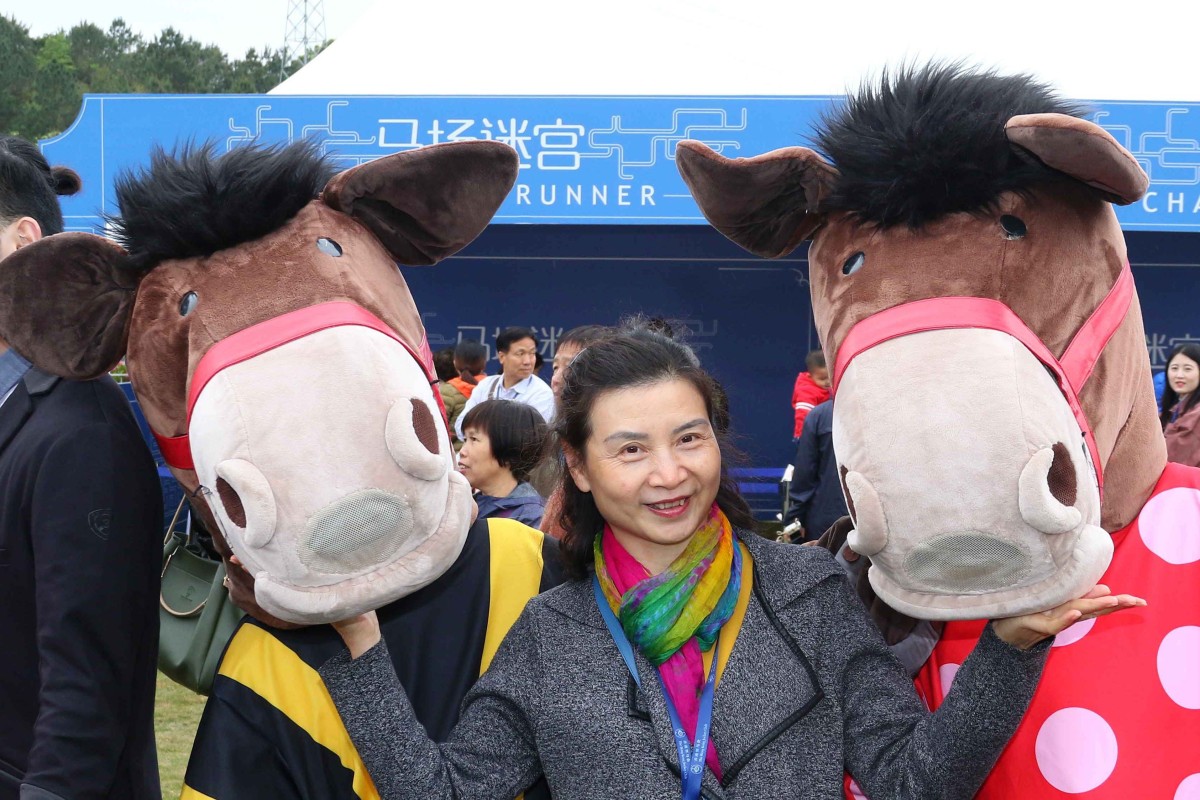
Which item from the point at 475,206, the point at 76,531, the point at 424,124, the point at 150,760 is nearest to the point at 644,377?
the point at 475,206

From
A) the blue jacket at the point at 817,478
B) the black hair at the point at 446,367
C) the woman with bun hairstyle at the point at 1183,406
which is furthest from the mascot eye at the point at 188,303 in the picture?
the black hair at the point at 446,367

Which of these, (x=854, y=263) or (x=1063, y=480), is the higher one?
(x=854, y=263)

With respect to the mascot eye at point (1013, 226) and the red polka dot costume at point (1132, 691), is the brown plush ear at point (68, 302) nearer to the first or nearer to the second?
the mascot eye at point (1013, 226)

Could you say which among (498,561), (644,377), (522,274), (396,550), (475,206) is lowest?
(522,274)

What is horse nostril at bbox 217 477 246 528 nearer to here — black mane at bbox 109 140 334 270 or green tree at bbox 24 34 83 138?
black mane at bbox 109 140 334 270

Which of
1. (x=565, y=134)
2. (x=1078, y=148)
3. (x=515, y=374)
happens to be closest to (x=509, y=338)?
(x=515, y=374)

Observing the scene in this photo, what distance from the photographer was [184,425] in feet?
5.85

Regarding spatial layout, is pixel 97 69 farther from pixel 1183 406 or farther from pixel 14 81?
pixel 1183 406

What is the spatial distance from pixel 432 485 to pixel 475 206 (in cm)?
51

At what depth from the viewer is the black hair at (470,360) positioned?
7809 mm

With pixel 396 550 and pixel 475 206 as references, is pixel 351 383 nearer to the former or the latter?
pixel 396 550

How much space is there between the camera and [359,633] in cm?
172

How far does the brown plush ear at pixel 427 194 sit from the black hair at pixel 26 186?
670 millimetres

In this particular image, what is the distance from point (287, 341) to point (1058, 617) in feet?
3.38
